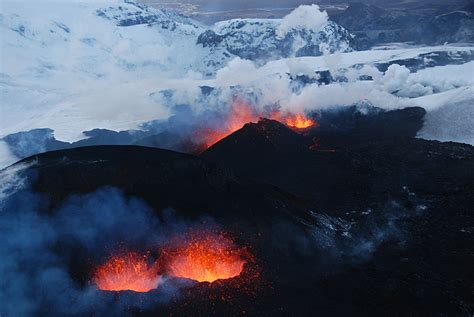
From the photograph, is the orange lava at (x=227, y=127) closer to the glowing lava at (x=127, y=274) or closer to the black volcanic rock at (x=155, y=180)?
the black volcanic rock at (x=155, y=180)

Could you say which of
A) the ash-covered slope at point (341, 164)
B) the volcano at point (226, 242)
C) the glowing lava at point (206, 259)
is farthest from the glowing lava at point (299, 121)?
the glowing lava at point (206, 259)

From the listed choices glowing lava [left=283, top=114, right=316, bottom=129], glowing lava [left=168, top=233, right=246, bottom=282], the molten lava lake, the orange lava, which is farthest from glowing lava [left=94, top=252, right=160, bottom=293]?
glowing lava [left=283, top=114, right=316, bottom=129]

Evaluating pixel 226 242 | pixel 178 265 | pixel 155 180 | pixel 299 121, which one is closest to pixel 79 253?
pixel 178 265

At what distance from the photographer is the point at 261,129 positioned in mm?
80250

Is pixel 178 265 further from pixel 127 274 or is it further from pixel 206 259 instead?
pixel 127 274

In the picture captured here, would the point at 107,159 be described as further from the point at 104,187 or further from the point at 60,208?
the point at 60,208

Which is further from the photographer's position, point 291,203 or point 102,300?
point 291,203

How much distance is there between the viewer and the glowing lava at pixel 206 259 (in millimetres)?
32500

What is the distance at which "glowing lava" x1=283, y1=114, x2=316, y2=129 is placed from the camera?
4296 inches

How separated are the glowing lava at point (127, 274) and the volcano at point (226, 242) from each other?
2.5 inches

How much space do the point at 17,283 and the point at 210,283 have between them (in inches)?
432

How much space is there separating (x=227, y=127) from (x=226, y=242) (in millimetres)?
79284

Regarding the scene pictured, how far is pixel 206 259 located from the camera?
33500mm

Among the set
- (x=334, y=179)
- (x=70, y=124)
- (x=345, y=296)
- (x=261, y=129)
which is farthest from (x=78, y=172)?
(x=70, y=124)
